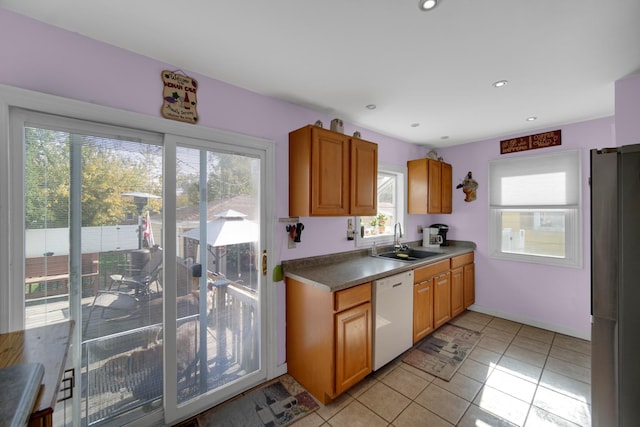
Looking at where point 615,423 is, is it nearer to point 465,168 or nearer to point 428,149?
point 465,168

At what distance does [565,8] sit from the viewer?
130 cm

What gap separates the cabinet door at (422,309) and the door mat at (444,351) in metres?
0.11

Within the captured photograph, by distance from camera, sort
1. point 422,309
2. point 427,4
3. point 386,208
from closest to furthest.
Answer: point 427,4, point 422,309, point 386,208

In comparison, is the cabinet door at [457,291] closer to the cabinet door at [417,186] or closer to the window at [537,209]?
the window at [537,209]

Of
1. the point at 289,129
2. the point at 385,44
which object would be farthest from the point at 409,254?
the point at 385,44

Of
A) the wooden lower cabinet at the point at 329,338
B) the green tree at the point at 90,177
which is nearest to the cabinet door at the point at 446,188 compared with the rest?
the wooden lower cabinet at the point at 329,338

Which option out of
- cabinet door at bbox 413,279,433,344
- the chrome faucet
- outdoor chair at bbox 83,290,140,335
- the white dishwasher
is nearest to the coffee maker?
the chrome faucet

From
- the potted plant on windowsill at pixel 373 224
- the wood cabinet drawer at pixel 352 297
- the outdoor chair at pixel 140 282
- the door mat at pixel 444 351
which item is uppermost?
the potted plant on windowsill at pixel 373 224

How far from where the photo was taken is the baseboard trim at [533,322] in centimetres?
291

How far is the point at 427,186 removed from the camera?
3551 millimetres

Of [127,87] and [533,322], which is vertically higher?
[127,87]

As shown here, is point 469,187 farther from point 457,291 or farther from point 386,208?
point 457,291

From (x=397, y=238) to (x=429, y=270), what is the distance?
790 mm

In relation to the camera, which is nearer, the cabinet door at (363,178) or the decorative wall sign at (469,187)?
the cabinet door at (363,178)
